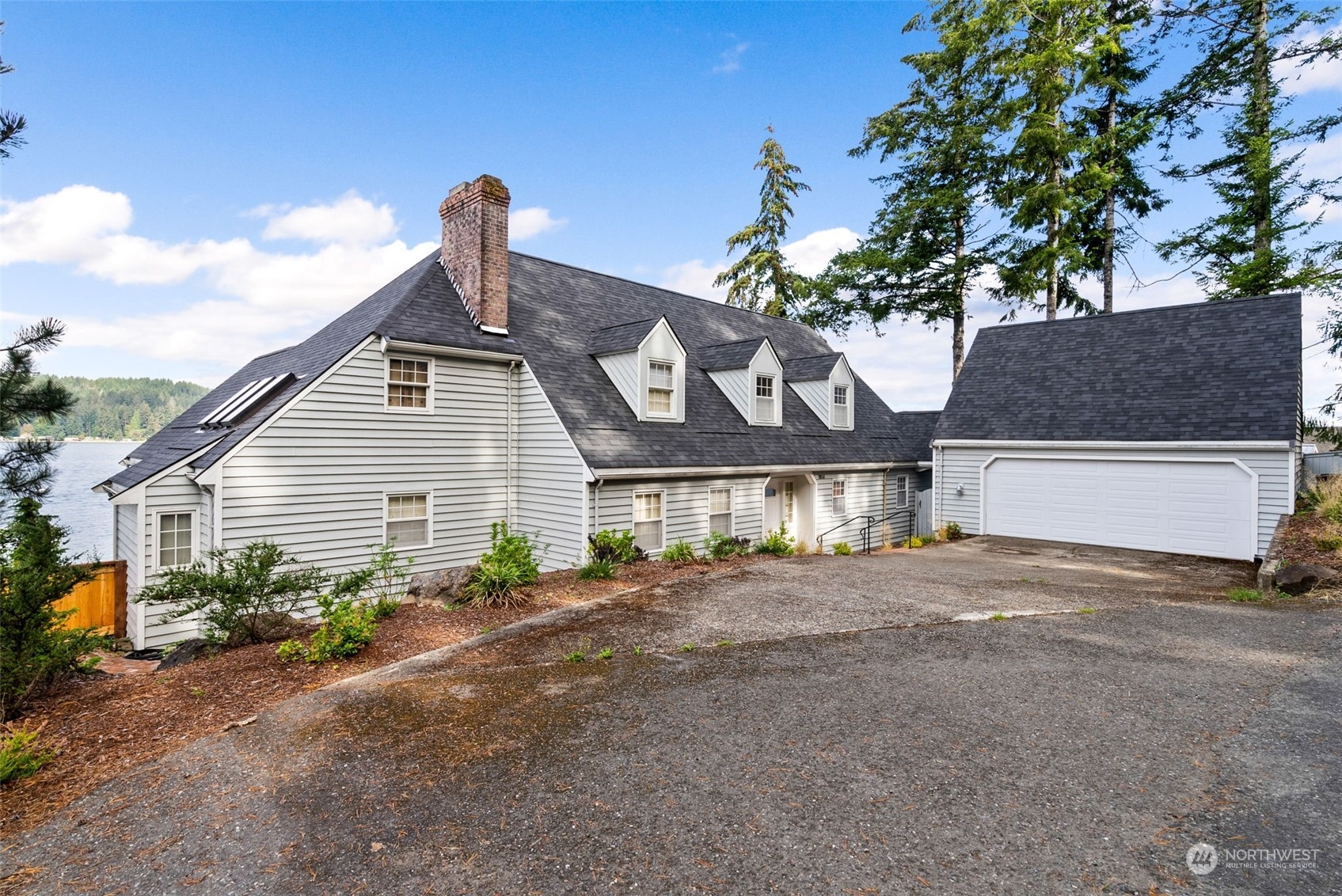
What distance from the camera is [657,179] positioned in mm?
22500

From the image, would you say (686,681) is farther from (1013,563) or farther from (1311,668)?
(1013,563)

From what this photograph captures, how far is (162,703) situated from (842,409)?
1821 centimetres

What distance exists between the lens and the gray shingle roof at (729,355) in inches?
682

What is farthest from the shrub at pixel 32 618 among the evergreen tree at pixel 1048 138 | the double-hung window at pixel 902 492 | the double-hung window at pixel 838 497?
the evergreen tree at pixel 1048 138

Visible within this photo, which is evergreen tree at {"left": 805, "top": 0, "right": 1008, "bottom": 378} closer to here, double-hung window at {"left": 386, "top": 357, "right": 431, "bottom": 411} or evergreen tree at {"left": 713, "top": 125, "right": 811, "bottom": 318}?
evergreen tree at {"left": 713, "top": 125, "right": 811, "bottom": 318}

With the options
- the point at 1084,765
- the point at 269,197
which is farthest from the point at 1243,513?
the point at 269,197

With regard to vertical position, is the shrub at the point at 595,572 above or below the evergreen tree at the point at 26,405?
below

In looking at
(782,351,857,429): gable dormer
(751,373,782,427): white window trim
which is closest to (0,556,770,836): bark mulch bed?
(751,373,782,427): white window trim

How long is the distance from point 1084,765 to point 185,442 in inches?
649

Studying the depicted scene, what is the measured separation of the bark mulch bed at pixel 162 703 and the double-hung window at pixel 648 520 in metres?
5.51

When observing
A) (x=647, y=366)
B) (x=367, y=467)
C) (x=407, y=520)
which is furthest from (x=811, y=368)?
(x=367, y=467)

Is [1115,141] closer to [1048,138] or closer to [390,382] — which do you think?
[1048,138]

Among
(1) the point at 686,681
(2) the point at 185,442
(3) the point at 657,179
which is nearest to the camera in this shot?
(1) the point at 686,681

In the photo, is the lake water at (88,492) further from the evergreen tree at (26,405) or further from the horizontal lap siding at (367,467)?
the evergreen tree at (26,405)
